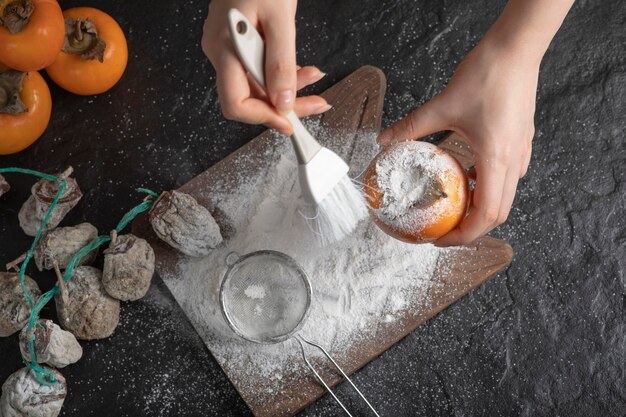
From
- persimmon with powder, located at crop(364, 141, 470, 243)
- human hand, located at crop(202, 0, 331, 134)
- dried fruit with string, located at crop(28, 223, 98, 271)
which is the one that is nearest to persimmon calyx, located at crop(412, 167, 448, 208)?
persimmon with powder, located at crop(364, 141, 470, 243)

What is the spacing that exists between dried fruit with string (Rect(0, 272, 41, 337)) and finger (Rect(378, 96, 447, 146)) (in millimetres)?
730

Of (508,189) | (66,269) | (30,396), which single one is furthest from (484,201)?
(30,396)

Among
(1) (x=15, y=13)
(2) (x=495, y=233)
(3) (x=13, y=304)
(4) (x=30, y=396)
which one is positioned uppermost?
(1) (x=15, y=13)

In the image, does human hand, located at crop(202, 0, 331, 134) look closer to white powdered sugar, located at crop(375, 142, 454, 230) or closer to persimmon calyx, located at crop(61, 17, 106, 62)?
white powdered sugar, located at crop(375, 142, 454, 230)

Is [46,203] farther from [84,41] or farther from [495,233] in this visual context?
[495,233]

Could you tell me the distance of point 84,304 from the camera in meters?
1.19

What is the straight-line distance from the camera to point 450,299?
122 centimetres

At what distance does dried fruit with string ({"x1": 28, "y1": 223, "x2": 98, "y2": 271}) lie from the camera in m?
1.19

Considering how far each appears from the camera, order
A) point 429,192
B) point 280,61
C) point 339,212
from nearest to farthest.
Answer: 1. point 280,61
2. point 429,192
3. point 339,212

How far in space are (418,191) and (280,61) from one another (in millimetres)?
295

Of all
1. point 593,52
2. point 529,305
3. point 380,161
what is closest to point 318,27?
point 380,161

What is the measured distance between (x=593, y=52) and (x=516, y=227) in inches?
15.6

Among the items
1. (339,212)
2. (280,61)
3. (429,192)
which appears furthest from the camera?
(339,212)

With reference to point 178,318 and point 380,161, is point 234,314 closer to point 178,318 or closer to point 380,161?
point 178,318
